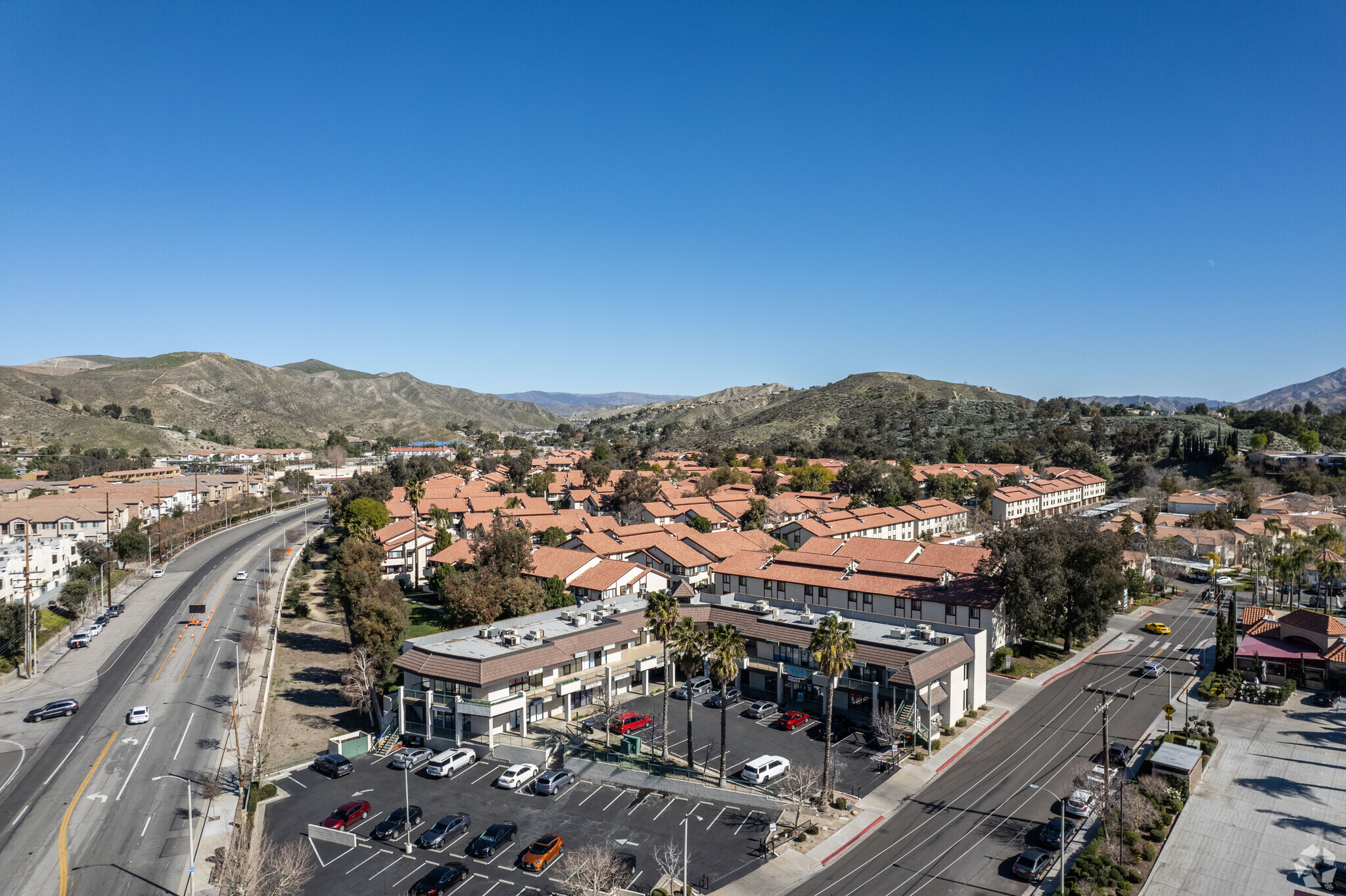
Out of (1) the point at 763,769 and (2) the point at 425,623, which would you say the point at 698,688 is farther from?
(2) the point at 425,623

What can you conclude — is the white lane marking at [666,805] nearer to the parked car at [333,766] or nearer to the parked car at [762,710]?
the parked car at [762,710]

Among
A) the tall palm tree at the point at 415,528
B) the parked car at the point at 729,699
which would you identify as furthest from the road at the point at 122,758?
the parked car at the point at 729,699

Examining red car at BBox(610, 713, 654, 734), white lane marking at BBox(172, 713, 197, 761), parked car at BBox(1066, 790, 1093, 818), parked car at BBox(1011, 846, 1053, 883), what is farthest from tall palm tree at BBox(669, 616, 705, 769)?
white lane marking at BBox(172, 713, 197, 761)

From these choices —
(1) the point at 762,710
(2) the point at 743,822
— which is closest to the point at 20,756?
(2) the point at 743,822

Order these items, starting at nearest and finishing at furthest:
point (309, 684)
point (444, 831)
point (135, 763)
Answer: point (444, 831), point (135, 763), point (309, 684)

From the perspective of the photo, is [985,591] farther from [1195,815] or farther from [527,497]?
[527,497]

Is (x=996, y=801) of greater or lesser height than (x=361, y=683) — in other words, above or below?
below

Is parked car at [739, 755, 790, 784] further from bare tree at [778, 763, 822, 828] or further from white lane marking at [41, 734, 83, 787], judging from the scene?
white lane marking at [41, 734, 83, 787]

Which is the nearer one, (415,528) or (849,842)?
(849,842)
